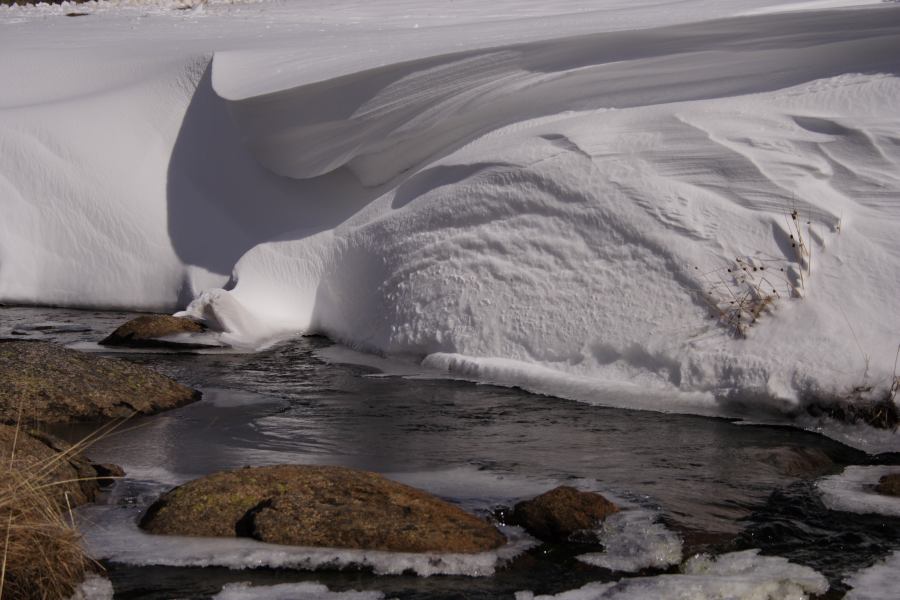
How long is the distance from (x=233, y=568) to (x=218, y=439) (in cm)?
167

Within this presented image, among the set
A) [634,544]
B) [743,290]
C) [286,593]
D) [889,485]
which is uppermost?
[743,290]

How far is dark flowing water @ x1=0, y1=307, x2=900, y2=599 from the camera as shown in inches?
155

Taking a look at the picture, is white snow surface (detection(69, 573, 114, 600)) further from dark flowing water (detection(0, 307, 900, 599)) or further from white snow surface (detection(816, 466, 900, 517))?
white snow surface (detection(816, 466, 900, 517))

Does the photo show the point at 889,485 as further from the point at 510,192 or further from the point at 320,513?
the point at 510,192

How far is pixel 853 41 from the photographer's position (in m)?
7.39

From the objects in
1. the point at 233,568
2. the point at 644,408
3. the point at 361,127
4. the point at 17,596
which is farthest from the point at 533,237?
the point at 17,596

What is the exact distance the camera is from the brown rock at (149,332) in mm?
7582

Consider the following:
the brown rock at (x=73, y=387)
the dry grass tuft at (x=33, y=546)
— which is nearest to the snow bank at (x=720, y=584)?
the dry grass tuft at (x=33, y=546)


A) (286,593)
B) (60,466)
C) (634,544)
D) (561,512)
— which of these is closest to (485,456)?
(561,512)

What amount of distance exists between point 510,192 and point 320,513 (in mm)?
3500

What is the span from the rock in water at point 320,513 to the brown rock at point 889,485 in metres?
1.66

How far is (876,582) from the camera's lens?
3857mm

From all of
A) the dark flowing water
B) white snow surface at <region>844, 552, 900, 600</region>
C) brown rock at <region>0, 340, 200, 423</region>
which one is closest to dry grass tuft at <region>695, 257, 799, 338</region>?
the dark flowing water

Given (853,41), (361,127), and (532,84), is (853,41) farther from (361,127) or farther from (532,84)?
(361,127)
